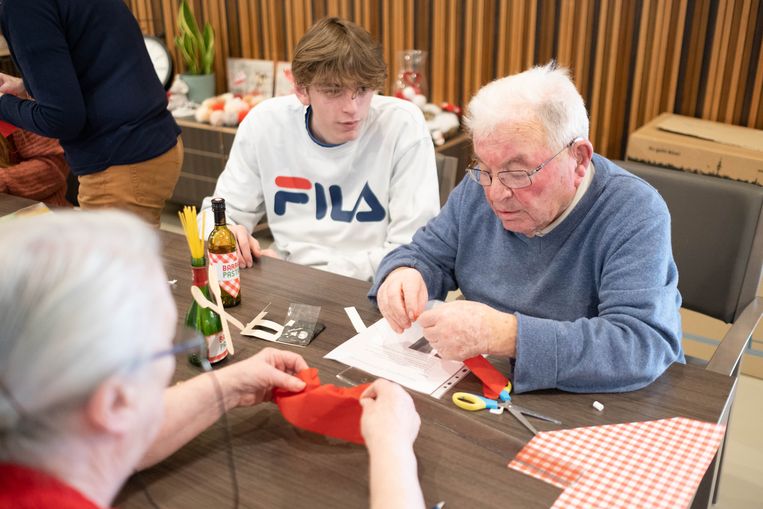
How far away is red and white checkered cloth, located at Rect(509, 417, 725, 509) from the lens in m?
1.08

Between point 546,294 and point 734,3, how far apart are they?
93.8 inches

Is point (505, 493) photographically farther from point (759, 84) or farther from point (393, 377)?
point (759, 84)

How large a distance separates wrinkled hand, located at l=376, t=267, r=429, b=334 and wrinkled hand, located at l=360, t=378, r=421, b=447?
35 cm

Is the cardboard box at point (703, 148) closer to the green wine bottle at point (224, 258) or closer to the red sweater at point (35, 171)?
the green wine bottle at point (224, 258)

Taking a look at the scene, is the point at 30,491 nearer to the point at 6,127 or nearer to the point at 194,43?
the point at 6,127

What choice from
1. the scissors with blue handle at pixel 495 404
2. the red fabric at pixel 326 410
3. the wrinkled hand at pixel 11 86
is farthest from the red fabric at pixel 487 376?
the wrinkled hand at pixel 11 86

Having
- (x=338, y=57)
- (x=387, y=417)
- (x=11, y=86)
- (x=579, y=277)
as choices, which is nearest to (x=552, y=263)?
(x=579, y=277)

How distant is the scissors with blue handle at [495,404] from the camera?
4.14 ft

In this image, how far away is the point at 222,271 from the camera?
5.39 feet

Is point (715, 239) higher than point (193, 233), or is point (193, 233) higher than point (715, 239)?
point (193, 233)

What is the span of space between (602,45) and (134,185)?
241 cm

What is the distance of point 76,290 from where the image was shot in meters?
0.68

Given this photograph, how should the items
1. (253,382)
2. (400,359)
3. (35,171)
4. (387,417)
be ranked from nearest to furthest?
(387,417), (253,382), (400,359), (35,171)

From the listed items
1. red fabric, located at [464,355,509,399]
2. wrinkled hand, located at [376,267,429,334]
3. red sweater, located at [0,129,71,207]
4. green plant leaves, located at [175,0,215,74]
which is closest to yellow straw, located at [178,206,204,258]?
wrinkled hand, located at [376,267,429,334]
